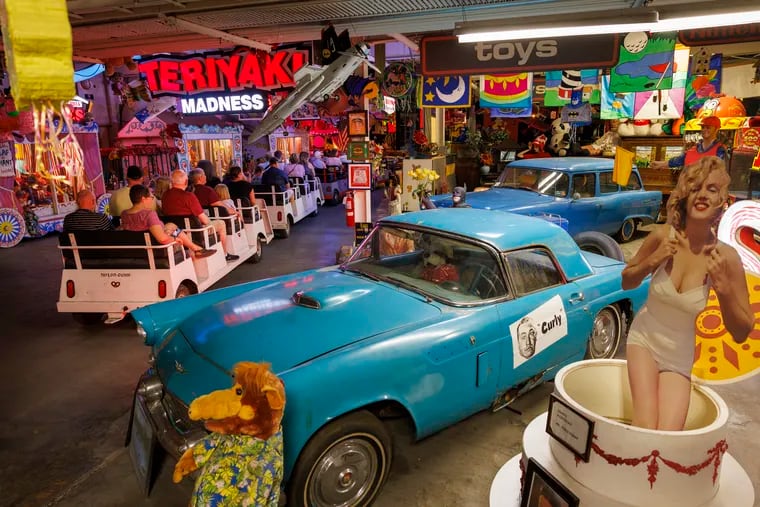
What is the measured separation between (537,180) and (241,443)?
772 centimetres

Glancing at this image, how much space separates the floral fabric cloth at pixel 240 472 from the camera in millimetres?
2316

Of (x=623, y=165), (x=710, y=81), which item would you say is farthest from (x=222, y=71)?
(x=710, y=81)

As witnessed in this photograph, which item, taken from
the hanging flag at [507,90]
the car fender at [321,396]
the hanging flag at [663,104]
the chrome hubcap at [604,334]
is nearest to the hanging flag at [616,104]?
the hanging flag at [663,104]

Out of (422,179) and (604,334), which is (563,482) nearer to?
(604,334)

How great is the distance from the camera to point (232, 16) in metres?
5.79

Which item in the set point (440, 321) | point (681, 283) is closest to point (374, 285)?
point (440, 321)

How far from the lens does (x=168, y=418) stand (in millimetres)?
2932

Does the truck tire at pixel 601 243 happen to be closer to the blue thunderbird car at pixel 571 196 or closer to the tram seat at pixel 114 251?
the blue thunderbird car at pixel 571 196

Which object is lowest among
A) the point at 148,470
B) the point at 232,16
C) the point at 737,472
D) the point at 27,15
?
the point at 148,470

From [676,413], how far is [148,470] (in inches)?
108

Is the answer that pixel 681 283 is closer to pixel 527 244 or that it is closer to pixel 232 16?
pixel 527 244

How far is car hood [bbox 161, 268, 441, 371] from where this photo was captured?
288 cm

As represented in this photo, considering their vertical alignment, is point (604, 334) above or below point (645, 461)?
below

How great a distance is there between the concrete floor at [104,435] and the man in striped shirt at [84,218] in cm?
120
